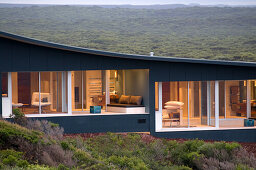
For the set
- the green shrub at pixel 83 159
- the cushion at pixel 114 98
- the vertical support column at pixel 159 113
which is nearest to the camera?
the green shrub at pixel 83 159

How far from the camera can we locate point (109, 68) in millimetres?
14055

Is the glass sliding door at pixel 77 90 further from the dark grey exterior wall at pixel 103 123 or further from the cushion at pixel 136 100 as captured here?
the cushion at pixel 136 100

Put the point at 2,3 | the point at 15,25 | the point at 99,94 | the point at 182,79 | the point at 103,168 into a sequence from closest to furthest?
the point at 103,168
the point at 182,79
the point at 99,94
the point at 15,25
the point at 2,3

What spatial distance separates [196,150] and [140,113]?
14.7 feet

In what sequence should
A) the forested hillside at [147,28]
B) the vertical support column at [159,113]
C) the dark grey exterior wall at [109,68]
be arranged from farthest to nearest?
the forested hillside at [147,28]
the vertical support column at [159,113]
the dark grey exterior wall at [109,68]

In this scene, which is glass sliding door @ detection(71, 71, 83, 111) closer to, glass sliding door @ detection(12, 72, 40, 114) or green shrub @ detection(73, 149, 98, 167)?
glass sliding door @ detection(12, 72, 40, 114)

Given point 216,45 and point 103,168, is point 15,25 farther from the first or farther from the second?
point 103,168

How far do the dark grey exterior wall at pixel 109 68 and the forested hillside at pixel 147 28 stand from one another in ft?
117

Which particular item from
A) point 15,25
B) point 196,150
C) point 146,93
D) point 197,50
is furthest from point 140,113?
point 15,25

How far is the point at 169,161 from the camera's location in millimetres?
9836

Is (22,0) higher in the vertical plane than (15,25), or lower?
higher

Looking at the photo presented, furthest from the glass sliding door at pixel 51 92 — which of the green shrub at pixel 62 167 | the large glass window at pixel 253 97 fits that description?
the large glass window at pixel 253 97

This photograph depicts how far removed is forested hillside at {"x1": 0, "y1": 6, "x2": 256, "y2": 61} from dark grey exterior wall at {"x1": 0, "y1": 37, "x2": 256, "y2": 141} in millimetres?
35547

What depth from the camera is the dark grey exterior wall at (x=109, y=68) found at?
1348 cm
